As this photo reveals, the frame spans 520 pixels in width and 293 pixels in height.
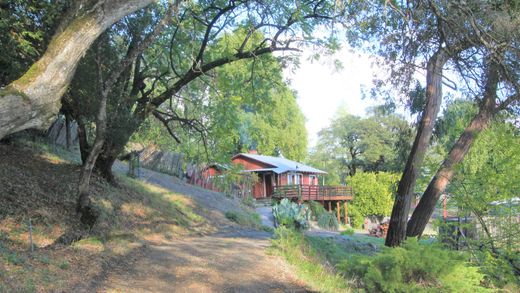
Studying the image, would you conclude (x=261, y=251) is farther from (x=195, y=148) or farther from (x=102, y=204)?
(x=195, y=148)

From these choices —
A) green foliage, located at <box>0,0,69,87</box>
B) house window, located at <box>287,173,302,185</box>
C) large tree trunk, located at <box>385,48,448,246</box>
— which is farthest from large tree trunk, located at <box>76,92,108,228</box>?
house window, located at <box>287,173,302,185</box>

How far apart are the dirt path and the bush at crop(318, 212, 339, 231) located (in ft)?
77.0

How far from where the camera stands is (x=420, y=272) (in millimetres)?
6848

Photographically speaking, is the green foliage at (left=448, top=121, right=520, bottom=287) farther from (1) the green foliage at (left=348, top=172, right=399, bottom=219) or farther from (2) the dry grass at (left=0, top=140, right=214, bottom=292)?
(1) the green foliage at (left=348, top=172, right=399, bottom=219)

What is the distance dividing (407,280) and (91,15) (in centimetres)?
576

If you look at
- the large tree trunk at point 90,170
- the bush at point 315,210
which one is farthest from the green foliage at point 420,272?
the bush at point 315,210

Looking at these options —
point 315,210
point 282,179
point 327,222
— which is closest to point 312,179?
point 282,179

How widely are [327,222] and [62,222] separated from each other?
26.1 meters

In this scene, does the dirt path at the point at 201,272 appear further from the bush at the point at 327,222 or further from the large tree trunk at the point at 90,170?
the bush at the point at 327,222

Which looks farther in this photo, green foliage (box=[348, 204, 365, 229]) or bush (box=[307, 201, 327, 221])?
green foliage (box=[348, 204, 365, 229])

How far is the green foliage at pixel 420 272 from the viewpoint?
6.57 meters

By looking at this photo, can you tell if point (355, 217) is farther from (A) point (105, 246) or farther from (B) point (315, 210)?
(A) point (105, 246)

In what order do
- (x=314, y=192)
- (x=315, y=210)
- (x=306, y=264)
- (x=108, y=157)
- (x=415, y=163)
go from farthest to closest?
(x=314, y=192)
(x=315, y=210)
(x=108, y=157)
(x=415, y=163)
(x=306, y=264)

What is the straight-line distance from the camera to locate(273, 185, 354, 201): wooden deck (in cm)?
3731
